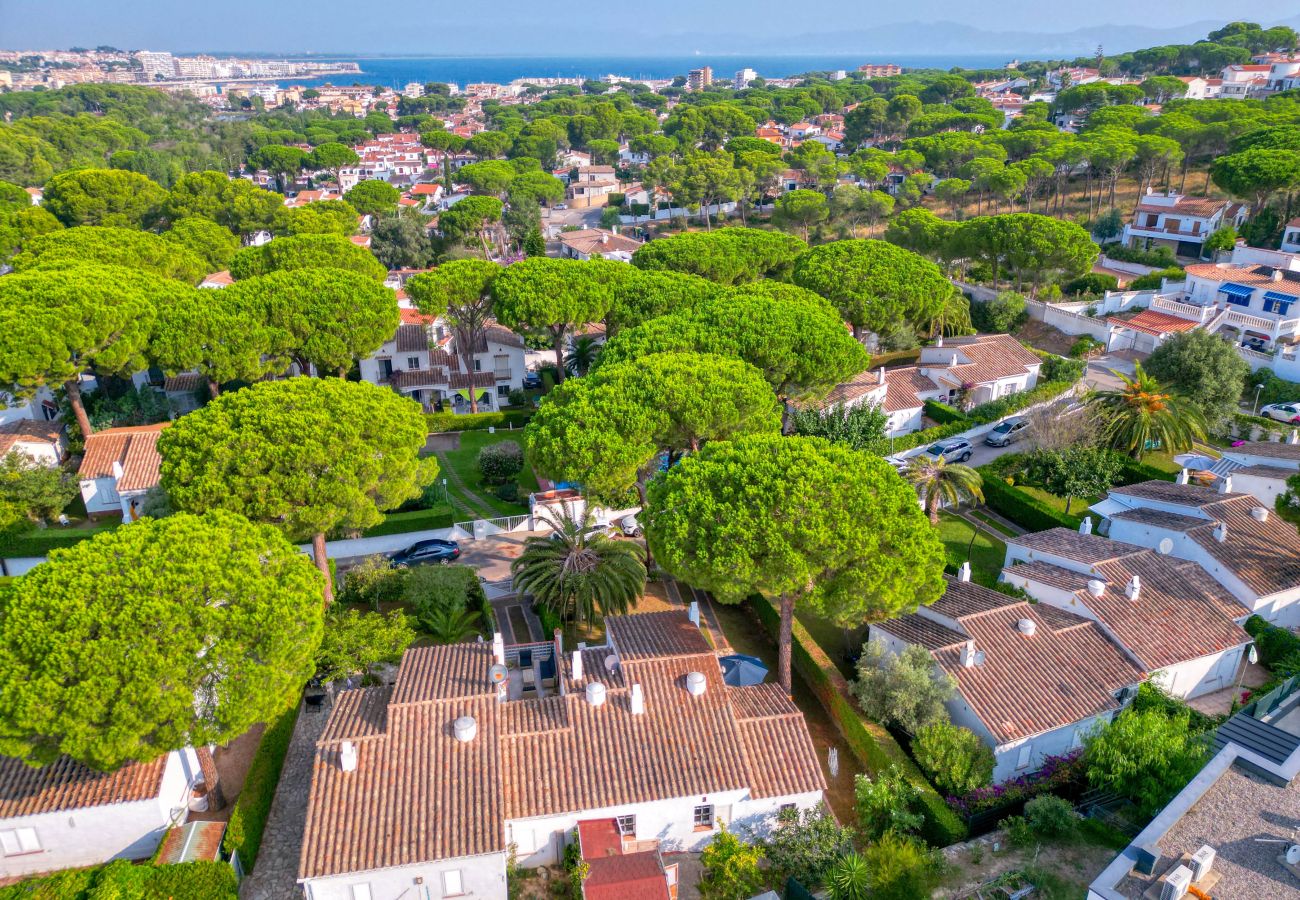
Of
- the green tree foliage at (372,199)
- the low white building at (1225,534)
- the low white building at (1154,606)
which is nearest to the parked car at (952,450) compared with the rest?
the low white building at (1225,534)

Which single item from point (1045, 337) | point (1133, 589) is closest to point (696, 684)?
point (1133, 589)

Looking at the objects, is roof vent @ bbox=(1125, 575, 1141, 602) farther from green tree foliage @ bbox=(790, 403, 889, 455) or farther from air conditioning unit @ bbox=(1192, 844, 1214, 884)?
air conditioning unit @ bbox=(1192, 844, 1214, 884)

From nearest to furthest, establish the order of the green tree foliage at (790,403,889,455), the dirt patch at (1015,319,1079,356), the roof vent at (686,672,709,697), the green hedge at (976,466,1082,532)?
the roof vent at (686,672,709,697)
the green hedge at (976,466,1082,532)
the green tree foliage at (790,403,889,455)
the dirt patch at (1015,319,1079,356)

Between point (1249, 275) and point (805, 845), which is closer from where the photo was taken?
point (805, 845)

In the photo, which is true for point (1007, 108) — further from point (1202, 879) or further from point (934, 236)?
point (1202, 879)

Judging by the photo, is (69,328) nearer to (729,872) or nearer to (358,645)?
(358,645)

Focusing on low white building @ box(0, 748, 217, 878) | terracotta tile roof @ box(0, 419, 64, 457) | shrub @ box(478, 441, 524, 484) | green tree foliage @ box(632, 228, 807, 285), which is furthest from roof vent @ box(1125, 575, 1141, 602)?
terracotta tile roof @ box(0, 419, 64, 457)

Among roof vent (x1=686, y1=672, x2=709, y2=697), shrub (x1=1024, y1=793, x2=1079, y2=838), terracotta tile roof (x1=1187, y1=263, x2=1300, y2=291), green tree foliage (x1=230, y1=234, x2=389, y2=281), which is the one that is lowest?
shrub (x1=1024, y1=793, x2=1079, y2=838)
